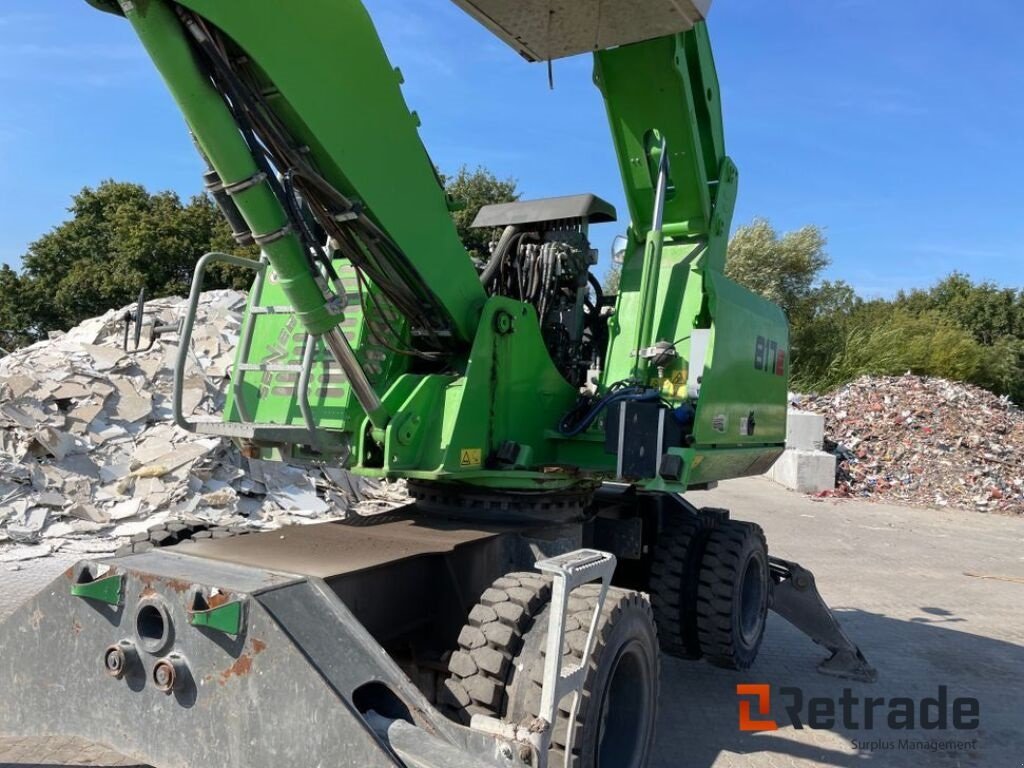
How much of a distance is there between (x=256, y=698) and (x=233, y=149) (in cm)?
187

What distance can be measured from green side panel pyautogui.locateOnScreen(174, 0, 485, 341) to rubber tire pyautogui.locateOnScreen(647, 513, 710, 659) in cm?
245

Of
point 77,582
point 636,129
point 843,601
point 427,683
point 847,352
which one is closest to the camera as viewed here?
point 77,582

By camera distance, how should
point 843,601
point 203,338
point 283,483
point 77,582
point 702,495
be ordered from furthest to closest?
point 702,495, point 203,338, point 283,483, point 843,601, point 77,582

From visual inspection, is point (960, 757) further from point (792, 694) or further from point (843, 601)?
point (843, 601)

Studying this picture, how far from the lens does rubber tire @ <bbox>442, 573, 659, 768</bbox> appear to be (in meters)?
3.01

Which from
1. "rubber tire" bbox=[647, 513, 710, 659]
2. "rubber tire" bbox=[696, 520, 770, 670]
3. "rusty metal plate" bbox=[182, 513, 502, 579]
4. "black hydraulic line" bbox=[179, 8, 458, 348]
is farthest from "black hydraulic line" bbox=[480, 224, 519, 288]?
"rubber tire" bbox=[696, 520, 770, 670]

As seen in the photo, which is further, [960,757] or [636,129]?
[636,129]

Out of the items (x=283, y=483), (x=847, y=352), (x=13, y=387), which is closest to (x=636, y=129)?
(x=283, y=483)

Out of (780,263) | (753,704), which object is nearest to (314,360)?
(753,704)

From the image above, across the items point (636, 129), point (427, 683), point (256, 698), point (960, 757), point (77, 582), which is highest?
point (636, 129)

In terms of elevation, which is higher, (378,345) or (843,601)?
(378,345)

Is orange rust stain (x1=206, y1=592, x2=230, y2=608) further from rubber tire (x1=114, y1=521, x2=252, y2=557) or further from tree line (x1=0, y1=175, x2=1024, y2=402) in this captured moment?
tree line (x1=0, y1=175, x2=1024, y2=402)

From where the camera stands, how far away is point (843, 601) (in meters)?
7.86

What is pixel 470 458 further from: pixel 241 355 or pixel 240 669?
pixel 240 669
